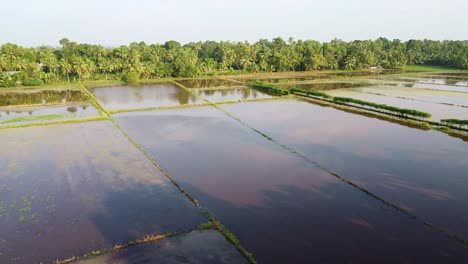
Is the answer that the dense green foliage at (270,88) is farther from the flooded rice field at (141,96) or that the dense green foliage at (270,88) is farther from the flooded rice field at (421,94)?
the flooded rice field at (421,94)

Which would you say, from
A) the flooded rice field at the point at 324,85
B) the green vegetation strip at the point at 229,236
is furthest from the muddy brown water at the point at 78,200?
the flooded rice field at the point at 324,85

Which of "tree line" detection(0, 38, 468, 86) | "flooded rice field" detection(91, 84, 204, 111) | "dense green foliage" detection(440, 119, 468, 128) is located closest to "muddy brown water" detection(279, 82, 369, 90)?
"flooded rice field" detection(91, 84, 204, 111)

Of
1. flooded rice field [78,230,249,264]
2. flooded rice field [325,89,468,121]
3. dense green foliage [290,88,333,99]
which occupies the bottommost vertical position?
flooded rice field [78,230,249,264]

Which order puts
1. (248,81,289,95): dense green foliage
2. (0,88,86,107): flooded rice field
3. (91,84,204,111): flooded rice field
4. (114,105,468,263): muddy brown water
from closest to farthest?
(114,105,468,263): muddy brown water
(91,84,204,111): flooded rice field
(0,88,86,107): flooded rice field
(248,81,289,95): dense green foliage

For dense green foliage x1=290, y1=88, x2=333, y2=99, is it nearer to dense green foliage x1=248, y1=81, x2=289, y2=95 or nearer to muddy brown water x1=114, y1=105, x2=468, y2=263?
dense green foliage x1=248, y1=81, x2=289, y2=95

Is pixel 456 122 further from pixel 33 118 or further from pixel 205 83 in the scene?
pixel 205 83

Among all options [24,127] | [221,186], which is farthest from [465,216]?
[24,127]
